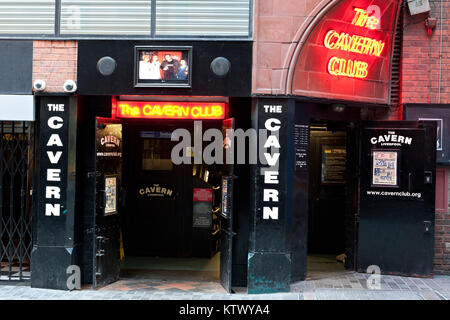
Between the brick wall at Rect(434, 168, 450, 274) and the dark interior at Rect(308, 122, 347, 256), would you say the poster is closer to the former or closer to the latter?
the brick wall at Rect(434, 168, 450, 274)

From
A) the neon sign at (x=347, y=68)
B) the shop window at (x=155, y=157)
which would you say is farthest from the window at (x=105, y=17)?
the shop window at (x=155, y=157)

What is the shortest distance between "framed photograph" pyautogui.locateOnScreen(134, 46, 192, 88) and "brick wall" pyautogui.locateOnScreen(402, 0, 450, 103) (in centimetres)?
401

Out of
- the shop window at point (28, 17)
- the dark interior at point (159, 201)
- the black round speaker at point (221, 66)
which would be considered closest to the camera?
the black round speaker at point (221, 66)

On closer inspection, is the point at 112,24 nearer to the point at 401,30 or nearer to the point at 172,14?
the point at 172,14

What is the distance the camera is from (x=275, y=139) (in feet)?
28.2

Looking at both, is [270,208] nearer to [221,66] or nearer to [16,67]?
[221,66]

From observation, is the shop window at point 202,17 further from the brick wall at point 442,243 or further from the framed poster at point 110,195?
the brick wall at point 442,243

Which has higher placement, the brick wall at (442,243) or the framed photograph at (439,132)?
the framed photograph at (439,132)

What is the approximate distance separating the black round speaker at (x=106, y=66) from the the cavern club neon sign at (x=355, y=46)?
3419mm

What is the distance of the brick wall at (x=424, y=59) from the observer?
31.9 feet
